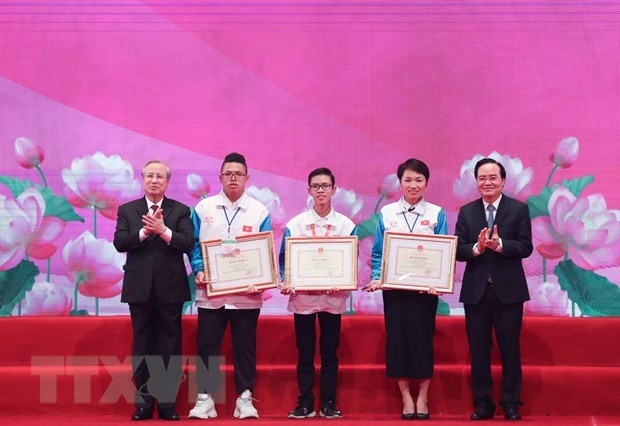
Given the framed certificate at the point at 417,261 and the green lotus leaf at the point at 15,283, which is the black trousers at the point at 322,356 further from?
the green lotus leaf at the point at 15,283

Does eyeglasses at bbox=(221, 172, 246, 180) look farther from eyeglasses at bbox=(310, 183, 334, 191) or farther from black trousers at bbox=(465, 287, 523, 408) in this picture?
black trousers at bbox=(465, 287, 523, 408)

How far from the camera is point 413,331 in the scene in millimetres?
4359

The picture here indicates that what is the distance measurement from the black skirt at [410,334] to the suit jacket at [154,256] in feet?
3.98

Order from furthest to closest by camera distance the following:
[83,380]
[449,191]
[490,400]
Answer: [449,191] < [83,380] < [490,400]

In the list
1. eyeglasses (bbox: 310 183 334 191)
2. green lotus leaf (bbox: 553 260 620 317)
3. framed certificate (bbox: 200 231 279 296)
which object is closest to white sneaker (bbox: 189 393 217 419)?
framed certificate (bbox: 200 231 279 296)

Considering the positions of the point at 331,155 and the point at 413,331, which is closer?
the point at 413,331

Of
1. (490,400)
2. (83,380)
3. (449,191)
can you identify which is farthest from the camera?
(449,191)

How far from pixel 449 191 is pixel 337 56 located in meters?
1.26

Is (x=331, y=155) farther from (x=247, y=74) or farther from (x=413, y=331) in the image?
(x=413, y=331)

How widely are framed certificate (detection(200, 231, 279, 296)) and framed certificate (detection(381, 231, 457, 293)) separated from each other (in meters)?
0.66

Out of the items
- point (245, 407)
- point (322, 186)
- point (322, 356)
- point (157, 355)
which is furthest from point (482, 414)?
point (157, 355)

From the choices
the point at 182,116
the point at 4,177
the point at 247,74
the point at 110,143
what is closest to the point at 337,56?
the point at 247,74

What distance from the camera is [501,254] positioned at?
430 cm

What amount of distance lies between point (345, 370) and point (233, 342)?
720 mm
